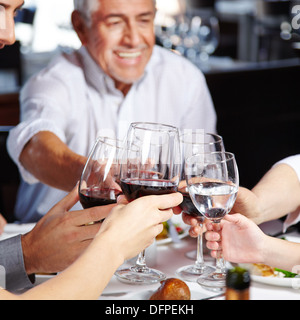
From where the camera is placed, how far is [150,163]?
120 cm

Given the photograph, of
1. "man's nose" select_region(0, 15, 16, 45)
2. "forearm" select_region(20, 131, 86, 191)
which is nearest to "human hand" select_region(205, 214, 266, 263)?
"forearm" select_region(20, 131, 86, 191)

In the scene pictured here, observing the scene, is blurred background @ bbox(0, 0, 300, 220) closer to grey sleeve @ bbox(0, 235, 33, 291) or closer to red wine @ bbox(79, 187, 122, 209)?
grey sleeve @ bbox(0, 235, 33, 291)

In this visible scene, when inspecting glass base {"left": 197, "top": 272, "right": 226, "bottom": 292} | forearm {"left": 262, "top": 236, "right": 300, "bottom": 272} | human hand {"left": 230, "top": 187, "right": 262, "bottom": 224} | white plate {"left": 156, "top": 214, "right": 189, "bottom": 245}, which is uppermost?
human hand {"left": 230, "top": 187, "right": 262, "bottom": 224}

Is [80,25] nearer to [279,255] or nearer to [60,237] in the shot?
[60,237]

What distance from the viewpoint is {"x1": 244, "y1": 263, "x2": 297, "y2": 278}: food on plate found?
1371 mm

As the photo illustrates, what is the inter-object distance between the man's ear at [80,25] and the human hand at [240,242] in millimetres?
1393

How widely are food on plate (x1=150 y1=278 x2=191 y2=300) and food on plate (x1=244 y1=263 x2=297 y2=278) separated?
25 cm

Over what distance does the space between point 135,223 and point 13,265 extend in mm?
462

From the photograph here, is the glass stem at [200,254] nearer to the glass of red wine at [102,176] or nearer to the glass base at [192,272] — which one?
the glass base at [192,272]

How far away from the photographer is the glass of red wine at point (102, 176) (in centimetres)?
129

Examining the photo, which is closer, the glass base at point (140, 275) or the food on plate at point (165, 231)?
the glass base at point (140, 275)

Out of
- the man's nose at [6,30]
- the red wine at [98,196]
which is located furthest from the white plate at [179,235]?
the man's nose at [6,30]
